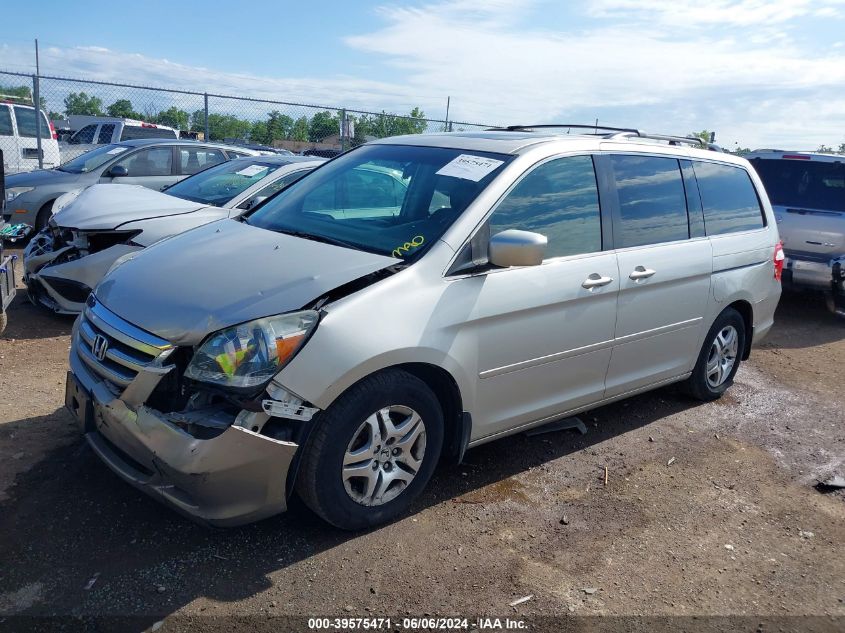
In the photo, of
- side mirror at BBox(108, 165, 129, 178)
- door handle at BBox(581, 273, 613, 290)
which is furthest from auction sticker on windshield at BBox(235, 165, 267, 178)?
door handle at BBox(581, 273, 613, 290)

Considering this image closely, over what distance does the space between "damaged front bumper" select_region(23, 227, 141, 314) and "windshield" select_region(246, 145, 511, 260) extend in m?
2.17

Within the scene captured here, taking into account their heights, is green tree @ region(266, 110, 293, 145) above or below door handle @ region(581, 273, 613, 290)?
above

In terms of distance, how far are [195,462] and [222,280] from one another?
2.82ft

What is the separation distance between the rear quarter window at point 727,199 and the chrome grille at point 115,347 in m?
3.69

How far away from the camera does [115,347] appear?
10.3 feet

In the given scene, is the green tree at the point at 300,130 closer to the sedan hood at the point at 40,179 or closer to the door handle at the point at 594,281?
the sedan hood at the point at 40,179

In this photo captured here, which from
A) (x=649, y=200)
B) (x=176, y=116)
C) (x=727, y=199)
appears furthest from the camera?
(x=176, y=116)

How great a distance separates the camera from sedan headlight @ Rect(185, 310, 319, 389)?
112 inches

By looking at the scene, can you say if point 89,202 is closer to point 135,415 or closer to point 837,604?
point 135,415

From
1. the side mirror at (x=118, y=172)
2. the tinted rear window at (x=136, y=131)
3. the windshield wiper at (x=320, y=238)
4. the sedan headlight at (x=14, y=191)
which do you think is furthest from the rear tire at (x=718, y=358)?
the tinted rear window at (x=136, y=131)

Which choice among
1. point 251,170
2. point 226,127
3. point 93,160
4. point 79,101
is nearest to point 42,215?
point 93,160

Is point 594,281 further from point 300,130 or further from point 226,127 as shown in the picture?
point 300,130

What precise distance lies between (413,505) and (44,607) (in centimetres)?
167

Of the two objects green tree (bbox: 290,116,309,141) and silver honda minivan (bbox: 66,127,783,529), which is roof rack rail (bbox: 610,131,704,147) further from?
green tree (bbox: 290,116,309,141)
